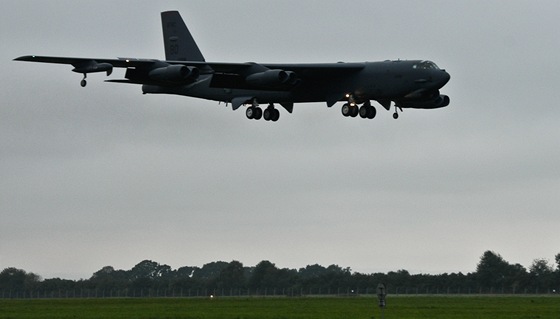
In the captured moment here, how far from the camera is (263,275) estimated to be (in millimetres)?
121875

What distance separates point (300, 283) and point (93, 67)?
56469mm

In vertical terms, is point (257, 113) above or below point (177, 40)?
below

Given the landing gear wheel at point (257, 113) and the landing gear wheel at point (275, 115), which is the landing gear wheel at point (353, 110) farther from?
the landing gear wheel at point (257, 113)

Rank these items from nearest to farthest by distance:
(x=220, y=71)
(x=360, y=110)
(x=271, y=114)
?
(x=360, y=110), (x=220, y=71), (x=271, y=114)

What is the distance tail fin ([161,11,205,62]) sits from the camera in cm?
7850

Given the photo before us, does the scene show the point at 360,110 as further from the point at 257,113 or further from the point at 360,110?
the point at 257,113

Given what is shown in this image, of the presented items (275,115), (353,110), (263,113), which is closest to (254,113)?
(263,113)

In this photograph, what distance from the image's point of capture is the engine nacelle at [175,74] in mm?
66375

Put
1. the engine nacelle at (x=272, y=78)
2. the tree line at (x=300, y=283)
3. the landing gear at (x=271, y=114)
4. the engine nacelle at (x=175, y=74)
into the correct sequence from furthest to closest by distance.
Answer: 1. the tree line at (x=300, y=283)
2. the landing gear at (x=271, y=114)
3. the engine nacelle at (x=272, y=78)
4. the engine nacelle at (x=175, y=74)

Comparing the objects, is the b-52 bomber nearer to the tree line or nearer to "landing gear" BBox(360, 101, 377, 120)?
"landing gear" BBox(360, 101, 377, 120)

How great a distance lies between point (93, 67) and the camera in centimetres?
6562

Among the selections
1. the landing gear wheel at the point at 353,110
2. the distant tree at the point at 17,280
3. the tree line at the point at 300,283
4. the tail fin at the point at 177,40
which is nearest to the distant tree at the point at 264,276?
the tree line at the point at 300,283

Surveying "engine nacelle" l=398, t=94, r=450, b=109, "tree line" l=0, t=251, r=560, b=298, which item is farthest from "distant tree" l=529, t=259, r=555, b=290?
"engine nacelle" l=398, t=94, r=450, b=109

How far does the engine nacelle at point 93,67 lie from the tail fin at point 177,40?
40.9ft
